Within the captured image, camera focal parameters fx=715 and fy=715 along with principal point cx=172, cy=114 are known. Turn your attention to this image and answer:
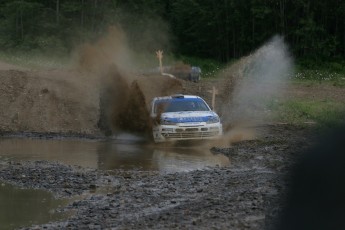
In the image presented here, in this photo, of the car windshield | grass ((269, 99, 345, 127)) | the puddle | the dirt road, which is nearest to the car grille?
the dirt road

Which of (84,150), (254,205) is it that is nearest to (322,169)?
(254,205)

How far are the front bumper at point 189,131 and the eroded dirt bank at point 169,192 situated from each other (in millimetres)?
1349

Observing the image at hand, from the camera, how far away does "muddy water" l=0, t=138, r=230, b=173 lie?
16562 millimetres

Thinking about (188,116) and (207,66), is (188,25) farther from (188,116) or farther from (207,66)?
(188,116)

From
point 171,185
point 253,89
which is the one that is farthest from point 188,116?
point 253,89

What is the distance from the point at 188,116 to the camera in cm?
2000

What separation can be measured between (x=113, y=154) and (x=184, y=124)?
86.0 inches

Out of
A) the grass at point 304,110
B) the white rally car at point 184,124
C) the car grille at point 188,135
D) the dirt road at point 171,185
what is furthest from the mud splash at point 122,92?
the grass at point 304,110

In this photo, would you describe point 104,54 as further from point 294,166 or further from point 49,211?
point 294,166

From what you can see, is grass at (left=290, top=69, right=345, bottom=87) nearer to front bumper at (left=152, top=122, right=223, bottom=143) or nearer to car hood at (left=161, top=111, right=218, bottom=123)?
car hood at (left=161, top=111, right=218, bottom=123)

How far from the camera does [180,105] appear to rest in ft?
69.4

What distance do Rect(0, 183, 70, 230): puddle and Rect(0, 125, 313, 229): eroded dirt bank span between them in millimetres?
295

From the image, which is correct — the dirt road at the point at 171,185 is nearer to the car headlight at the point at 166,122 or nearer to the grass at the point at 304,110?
the car headlight at the point at 166,122

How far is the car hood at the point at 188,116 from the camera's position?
19828mm
